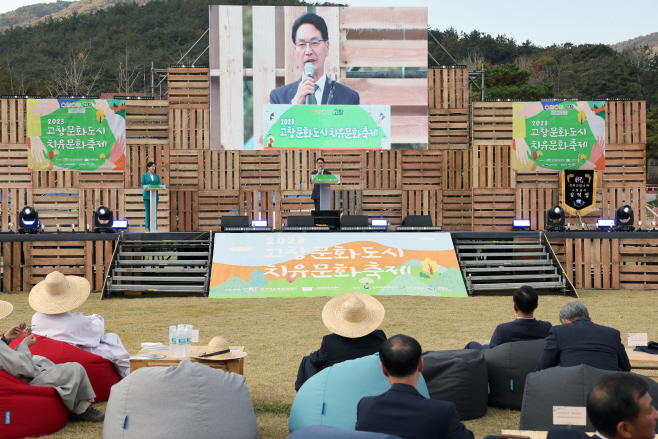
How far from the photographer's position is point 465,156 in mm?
16406

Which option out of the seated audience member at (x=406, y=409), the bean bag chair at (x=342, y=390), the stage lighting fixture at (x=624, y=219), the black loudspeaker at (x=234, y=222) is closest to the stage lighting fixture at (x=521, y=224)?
the stage lighting fixture at (x=624, y=219)

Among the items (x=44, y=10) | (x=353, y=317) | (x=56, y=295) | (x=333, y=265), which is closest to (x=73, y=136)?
(x=333, y=265)

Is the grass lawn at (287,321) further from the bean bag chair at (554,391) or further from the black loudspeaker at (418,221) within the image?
the black loudspeaker at (418,221)

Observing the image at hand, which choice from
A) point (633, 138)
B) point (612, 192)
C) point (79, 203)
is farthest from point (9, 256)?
point (633, 138)

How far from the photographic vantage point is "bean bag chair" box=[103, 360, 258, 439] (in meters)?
3.39

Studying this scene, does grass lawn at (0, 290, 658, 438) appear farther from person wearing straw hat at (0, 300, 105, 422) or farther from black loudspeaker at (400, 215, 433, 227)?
black loudspeaker at (400, 215, 433, 227)

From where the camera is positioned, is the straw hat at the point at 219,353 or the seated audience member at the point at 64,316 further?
the seated audience member at the point at 64,316

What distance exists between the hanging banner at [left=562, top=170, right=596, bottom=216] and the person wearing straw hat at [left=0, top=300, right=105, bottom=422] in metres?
13.3

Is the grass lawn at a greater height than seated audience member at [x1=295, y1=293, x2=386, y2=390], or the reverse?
seated audience member at [x1=295, y1=293, x2=386, y2=390]

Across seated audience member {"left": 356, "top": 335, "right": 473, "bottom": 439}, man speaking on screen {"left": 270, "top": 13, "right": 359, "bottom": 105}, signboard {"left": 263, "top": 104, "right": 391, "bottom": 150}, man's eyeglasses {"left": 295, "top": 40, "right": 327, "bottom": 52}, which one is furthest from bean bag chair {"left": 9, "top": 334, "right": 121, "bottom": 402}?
man's eyeglasses {"left": 295, "top": 40, "right": 327, "bottom": 52}

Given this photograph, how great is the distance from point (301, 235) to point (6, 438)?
7922 mm

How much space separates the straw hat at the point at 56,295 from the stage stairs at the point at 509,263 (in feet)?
24.0

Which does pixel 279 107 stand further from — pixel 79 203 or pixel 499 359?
pixel 499 359

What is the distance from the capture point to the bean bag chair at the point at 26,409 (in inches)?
146
